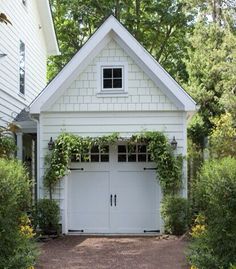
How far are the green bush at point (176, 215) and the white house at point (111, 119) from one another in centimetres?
73

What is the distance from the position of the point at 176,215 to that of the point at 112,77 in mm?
4321

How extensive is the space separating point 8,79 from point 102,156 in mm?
3811

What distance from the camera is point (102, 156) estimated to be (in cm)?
1567

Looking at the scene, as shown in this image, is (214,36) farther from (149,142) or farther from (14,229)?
(14,229)

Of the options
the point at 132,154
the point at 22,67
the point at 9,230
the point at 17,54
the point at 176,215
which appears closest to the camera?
the point at 9,230

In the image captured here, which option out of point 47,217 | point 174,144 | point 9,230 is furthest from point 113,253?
point 9,230

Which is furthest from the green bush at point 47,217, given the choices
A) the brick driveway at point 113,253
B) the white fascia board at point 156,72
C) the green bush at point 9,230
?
the green bush at point 9,230

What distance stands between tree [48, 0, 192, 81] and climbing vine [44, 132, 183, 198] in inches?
584

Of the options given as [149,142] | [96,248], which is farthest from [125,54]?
[96,248]

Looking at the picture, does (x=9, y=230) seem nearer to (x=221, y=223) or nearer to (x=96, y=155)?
(x=221, y=223)

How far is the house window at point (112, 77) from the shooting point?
1533 centimetres

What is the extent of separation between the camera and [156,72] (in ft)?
48.9

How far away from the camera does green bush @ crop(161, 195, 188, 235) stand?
46.8 ft

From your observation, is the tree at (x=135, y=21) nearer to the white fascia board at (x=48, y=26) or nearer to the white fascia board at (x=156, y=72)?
the white fascia board at (x=48, y=26)
